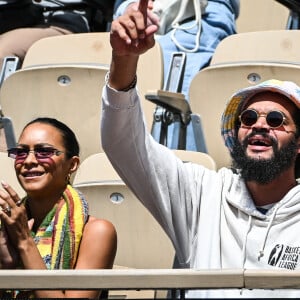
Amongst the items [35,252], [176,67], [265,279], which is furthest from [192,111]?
[265,279]

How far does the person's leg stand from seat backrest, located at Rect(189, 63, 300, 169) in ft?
3.97

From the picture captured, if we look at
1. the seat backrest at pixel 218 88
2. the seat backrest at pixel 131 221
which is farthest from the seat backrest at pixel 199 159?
the seat backrest at pixel 218 88

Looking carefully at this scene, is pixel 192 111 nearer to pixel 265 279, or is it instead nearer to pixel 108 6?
pixel 108 6

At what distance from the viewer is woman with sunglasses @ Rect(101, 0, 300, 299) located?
2660 millimetres

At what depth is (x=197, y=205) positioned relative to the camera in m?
2.84

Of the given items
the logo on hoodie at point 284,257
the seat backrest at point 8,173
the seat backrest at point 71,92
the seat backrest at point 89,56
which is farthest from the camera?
the seat backrest at point 89,56

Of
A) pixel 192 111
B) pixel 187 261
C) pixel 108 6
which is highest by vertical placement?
pixel 108 6

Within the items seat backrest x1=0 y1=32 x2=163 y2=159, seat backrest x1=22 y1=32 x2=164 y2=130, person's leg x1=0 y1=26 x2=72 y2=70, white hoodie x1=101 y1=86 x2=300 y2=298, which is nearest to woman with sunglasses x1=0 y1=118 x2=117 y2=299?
white hoodie x1=101 y1=86 x2=300 y2=298

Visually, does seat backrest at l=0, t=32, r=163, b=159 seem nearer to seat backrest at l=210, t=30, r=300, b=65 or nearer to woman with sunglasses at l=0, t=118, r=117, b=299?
seat backrest at l=210, t=30, r=300, b=65

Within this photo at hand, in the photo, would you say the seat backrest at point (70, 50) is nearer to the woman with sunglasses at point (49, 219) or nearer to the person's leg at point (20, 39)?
the person's leg at point (20, 39)

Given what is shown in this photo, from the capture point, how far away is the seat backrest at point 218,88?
3908 mm

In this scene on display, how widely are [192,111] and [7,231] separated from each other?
1395mm

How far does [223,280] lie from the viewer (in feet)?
5.79

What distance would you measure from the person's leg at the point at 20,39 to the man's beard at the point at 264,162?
2.21 metres
